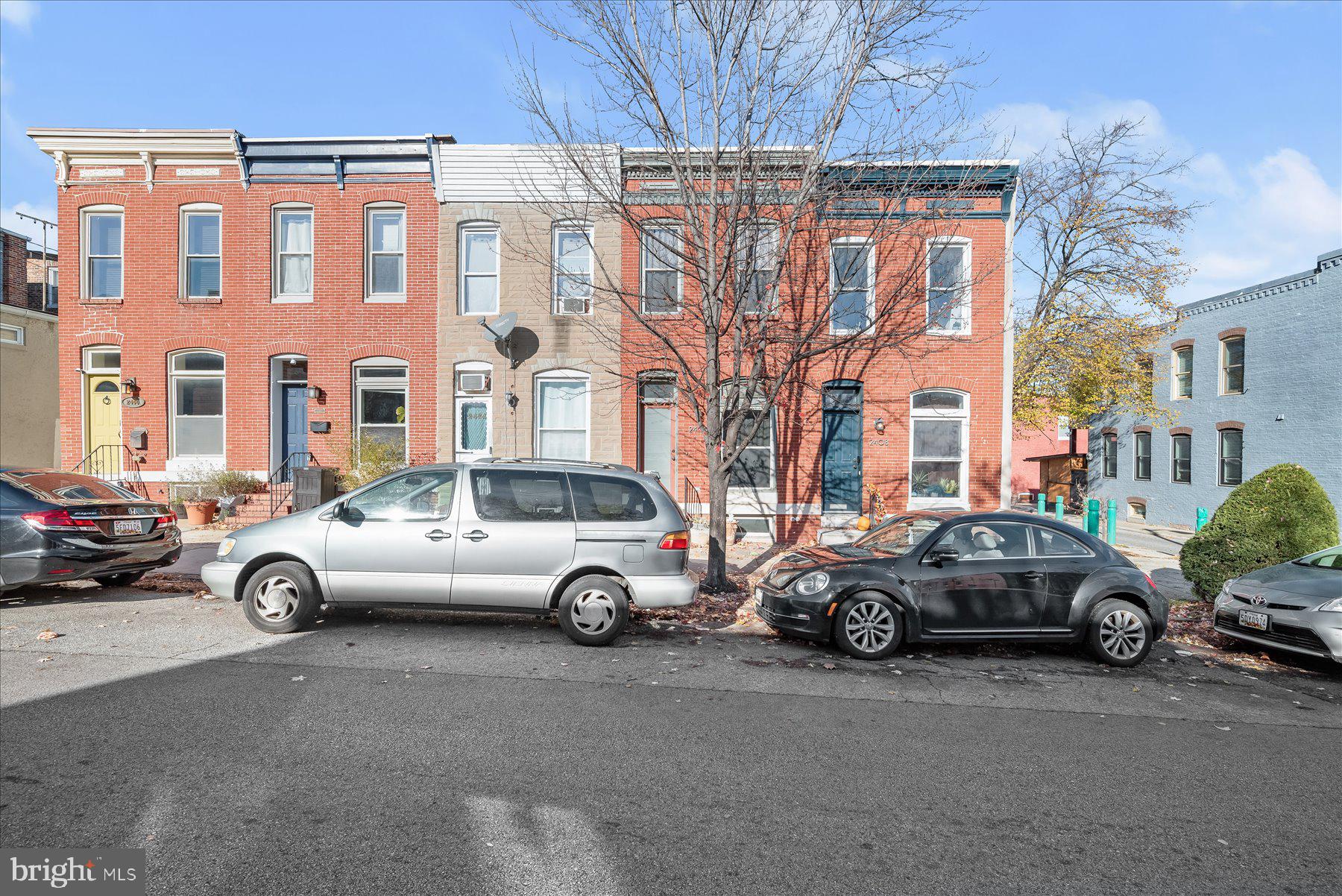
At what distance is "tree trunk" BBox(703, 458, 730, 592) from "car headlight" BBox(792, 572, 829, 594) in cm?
272

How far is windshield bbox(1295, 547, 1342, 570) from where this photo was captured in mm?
8242

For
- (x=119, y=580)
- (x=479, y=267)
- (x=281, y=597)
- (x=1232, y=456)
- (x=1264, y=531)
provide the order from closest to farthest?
(x=281, y=597), (x=1264, y=531), (x=119, y=580), (x=479, y=267), (x=1232, y=456)

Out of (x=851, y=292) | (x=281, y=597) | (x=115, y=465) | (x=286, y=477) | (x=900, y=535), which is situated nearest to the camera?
(x=281, y=597)

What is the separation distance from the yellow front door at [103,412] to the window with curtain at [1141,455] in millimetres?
31351

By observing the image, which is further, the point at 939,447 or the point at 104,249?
the point at 104,249

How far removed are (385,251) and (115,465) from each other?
728cm

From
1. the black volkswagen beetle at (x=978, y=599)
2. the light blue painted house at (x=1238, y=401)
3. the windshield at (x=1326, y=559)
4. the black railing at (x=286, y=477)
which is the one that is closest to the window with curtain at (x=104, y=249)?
the black railing at (x=286, y=477)

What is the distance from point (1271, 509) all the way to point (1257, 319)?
642 inches

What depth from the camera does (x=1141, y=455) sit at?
28062 millimetres

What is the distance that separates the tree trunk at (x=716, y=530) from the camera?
1024 centimetres

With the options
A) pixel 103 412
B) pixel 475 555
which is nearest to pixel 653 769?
pixel 475 555

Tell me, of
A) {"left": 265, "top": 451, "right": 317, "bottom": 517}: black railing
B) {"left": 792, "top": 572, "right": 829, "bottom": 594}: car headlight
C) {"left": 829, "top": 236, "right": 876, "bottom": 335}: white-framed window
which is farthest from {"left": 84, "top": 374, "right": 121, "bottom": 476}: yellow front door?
{"left": 792, "top": 572, "right": 829, "bottom": 594}: car headlight

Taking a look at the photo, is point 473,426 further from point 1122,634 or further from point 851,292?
point 1122,634

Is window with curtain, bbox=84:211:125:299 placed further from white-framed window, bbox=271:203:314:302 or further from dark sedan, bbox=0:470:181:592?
dark sedan, bbox=0:470:181:592
